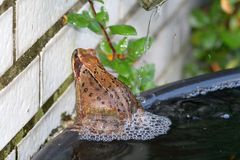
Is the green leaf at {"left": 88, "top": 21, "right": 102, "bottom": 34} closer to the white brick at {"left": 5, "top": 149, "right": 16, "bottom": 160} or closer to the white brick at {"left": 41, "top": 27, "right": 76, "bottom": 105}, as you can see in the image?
the white brick at {"left": 41, "top": 27, "right": 76, "bottom": 105}

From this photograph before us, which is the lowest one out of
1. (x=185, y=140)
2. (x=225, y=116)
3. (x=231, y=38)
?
(x=185, y=140)

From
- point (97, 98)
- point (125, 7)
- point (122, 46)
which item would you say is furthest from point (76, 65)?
point (125, 7)

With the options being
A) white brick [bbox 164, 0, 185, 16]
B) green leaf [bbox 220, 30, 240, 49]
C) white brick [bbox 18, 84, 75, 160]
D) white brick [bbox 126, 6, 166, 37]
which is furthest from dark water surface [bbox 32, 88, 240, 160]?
green leaf [bbox 220, 30, 240, 49]

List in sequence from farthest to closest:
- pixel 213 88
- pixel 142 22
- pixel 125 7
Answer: pixel 142 22, pixel 125 7, pixel 213 88

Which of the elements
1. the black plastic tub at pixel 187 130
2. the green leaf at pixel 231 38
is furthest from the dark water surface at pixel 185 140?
the green leaf at pixel 231 38

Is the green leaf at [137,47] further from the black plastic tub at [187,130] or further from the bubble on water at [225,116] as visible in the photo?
the bubble on water at [225,116]

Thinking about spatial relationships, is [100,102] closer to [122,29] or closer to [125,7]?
[122,29]

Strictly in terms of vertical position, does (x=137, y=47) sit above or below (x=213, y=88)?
above
